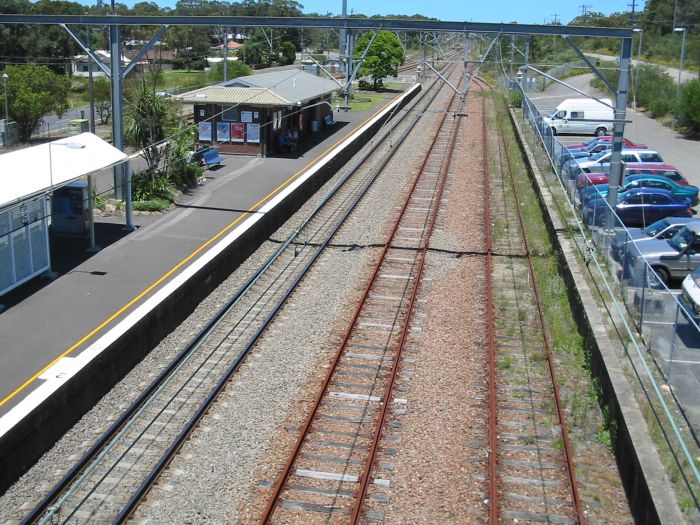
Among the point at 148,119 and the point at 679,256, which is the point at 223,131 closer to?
the point at 148,119

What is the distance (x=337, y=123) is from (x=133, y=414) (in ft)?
109

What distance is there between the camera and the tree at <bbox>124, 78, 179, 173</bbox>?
1013 inches

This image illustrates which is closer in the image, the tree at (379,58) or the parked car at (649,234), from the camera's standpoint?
the parked car at (649,234)

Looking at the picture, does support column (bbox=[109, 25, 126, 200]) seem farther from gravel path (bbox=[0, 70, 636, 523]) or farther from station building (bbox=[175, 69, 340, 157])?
station building (bbox=[175, 69, 340, 157])

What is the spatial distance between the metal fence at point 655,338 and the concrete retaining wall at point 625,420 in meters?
0.18

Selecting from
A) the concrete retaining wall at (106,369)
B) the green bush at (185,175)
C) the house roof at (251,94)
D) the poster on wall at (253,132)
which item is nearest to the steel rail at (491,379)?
the concrete retaining wall at (106,369)

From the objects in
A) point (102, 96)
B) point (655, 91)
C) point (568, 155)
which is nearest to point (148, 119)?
point (568, 155)

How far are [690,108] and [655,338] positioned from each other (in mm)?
34130

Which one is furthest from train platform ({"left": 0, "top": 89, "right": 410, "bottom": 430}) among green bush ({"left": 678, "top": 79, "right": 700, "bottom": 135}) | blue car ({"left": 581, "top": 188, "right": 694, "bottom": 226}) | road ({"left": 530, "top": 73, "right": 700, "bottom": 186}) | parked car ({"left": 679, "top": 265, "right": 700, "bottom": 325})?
green bush ({"left": 678, "top": 79, "right": 700, "bottom": 135})

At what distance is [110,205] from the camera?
21.8 meters

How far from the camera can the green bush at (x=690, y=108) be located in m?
42.0

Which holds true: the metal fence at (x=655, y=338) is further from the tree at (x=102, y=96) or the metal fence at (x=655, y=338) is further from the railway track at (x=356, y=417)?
the tree at (x=102, y=96)

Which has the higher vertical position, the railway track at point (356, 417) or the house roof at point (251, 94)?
the house roof at point (251, 94)

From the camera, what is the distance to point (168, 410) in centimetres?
1185
